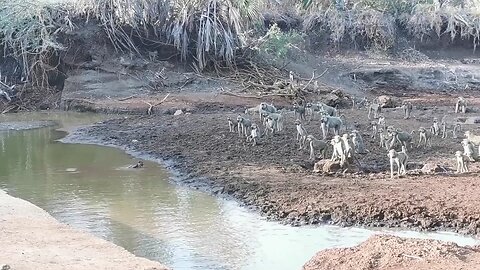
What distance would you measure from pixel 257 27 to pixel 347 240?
865 inches

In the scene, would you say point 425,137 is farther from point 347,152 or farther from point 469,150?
point 347,152

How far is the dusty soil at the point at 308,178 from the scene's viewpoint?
35.4 ft

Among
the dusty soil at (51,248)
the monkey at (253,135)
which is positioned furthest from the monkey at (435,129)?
the dusty soil at (51,248)

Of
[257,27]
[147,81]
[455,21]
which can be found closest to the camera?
[147,81]

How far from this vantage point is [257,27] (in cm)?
3125

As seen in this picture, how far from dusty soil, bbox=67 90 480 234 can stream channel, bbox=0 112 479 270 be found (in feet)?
1.21

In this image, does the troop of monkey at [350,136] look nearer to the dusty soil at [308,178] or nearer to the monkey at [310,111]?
the monkey at [310,111]

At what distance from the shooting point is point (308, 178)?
1305 centimetres

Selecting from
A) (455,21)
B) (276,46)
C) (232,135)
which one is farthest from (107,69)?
(455,21)

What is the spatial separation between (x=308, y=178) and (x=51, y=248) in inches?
222

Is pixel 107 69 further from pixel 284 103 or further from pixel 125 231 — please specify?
pixel 125 231

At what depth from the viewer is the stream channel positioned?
9695 mm

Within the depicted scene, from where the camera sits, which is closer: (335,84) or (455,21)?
(335,84)

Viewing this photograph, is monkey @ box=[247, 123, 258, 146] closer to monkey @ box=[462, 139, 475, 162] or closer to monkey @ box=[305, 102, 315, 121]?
monkey @ box=[305, 102, 315, 121]
